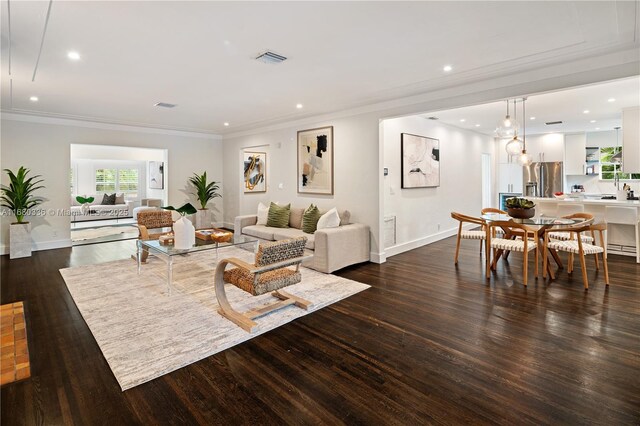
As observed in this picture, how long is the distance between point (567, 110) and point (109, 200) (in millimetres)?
13609

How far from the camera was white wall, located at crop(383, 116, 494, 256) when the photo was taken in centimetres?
598

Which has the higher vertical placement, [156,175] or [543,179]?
[156,175]

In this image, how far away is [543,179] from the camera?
30.1 feet

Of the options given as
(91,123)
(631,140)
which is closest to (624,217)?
(631,140)

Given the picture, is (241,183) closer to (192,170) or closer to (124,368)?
(192,170)

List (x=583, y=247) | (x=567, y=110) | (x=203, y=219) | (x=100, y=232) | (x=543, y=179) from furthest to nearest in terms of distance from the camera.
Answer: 1. (x=543, y=179)
2. (x=100, y=232)
3. (x=203, y=219)
4. (x=567, y=110)
5. (x=583, y=247)

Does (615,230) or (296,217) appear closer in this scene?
(615,230)

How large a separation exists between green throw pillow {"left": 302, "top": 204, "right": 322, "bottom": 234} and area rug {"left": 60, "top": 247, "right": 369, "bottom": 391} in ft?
2.78

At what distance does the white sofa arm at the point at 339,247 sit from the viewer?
4.75 m

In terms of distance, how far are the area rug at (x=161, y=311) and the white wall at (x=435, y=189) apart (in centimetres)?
225

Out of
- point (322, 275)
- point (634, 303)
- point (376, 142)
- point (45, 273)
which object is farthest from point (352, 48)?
point (45, 273)

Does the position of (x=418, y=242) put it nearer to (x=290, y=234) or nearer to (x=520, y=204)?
(x=520, y=204)

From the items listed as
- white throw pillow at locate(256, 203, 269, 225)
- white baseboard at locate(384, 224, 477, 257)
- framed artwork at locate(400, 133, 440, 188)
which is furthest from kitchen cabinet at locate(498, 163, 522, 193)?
white throw pillow at locate(256, 203, 269, 225)

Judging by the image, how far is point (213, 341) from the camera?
2793 millimetres
